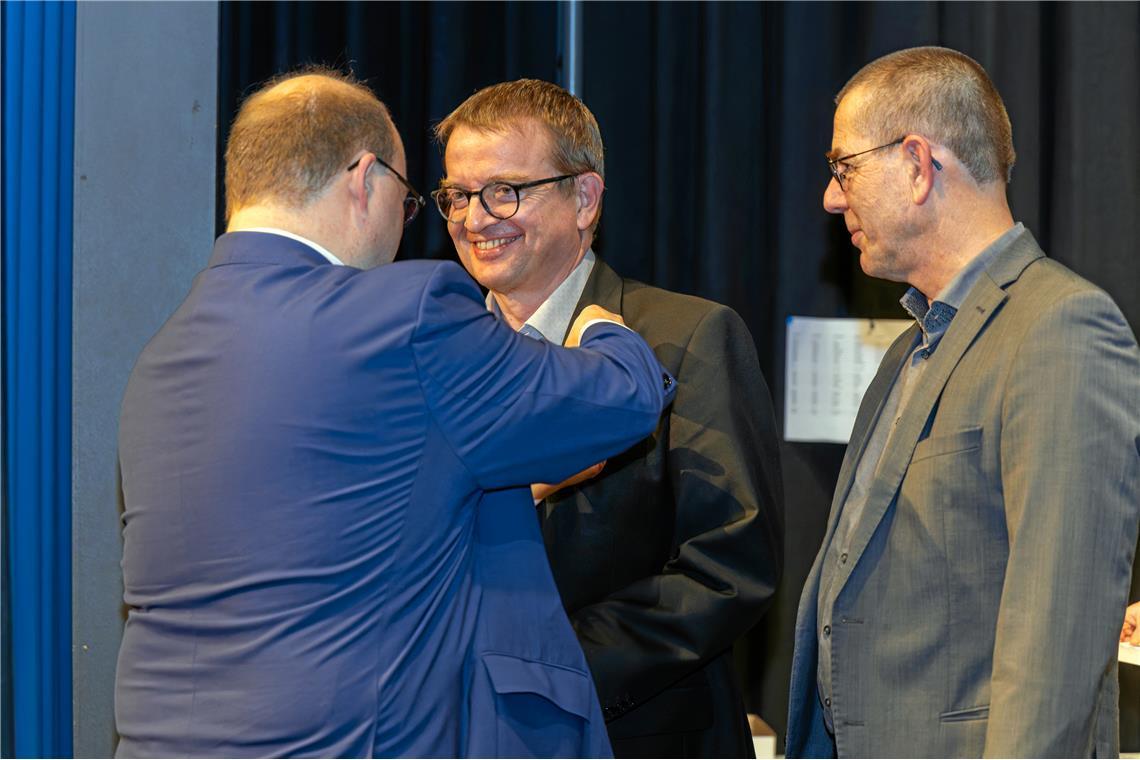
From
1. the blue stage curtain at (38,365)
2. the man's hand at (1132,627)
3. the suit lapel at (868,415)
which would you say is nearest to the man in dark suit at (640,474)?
the suit lapel at (868,415)

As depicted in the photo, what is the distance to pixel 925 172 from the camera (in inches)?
69.9

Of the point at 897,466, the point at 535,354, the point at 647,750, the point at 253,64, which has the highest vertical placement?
the point at 253,64

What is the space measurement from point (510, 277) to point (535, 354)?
62cm

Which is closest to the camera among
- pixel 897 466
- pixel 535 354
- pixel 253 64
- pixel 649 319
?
pixel 535 354

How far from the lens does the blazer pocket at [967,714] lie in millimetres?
1595

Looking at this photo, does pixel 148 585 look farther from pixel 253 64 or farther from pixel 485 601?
pixel 253 64

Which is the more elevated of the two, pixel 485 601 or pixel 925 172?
pixel 925 172

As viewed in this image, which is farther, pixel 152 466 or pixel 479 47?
pixel 479 47

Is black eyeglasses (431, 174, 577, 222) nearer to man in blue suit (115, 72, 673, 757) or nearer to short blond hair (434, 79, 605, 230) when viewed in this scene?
short blond hair (434, 79, 605, 230)

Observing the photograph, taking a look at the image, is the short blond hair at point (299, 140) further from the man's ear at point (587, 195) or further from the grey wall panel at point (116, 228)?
the grey wall panel at point (116, 228)

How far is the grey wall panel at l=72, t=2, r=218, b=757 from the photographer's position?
2857mm

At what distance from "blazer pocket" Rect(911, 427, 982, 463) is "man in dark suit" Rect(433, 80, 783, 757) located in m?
0.34

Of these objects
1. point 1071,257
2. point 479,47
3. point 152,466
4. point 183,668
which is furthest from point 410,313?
point 1071,257

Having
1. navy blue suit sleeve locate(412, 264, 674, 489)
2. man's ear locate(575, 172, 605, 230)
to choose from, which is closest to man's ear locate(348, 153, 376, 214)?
navy blue suit sleeve locate(412, 264, 674, 489)
